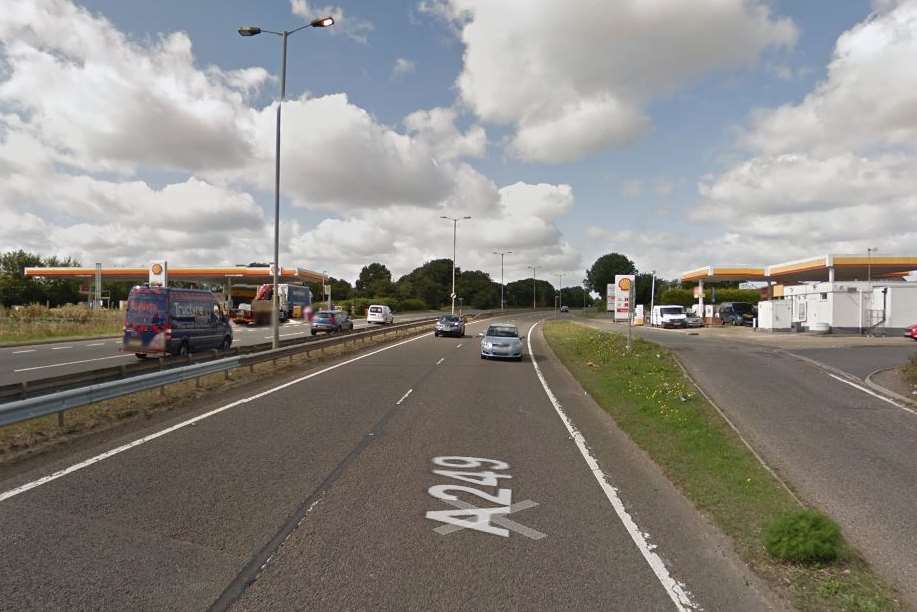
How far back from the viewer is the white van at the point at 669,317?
5076 centimetres

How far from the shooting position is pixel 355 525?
17.7 feet

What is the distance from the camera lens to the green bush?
15.7 feet

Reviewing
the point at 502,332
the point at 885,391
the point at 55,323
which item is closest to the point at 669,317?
the point at 502,332

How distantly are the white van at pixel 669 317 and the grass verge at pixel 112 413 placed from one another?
40525 mm

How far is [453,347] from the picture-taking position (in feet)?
98.6

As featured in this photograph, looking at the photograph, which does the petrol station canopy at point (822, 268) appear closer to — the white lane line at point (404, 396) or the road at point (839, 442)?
the road at point (839, 442)

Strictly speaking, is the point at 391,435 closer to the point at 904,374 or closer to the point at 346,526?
the point at 346,526

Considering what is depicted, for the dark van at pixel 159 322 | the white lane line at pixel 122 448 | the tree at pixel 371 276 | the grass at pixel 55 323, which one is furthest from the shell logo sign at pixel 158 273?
the tree at pixel 371 276

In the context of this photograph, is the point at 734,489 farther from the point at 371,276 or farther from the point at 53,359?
the point at 371,276

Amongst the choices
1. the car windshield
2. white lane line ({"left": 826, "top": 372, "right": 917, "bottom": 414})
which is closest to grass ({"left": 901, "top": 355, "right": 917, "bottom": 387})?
white lane line ({"left": 826, "top": 372, "right": 917, "bottom": 414})

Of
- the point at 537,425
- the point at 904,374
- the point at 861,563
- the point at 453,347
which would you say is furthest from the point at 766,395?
the point at 453,347

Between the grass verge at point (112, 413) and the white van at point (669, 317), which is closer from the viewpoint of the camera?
the grass verge at point (112, 413)

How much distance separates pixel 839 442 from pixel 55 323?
3947cm

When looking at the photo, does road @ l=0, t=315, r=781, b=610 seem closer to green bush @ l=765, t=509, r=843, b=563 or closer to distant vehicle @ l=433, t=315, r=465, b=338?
green bush @ l=765, t=509, r=843, b=563
